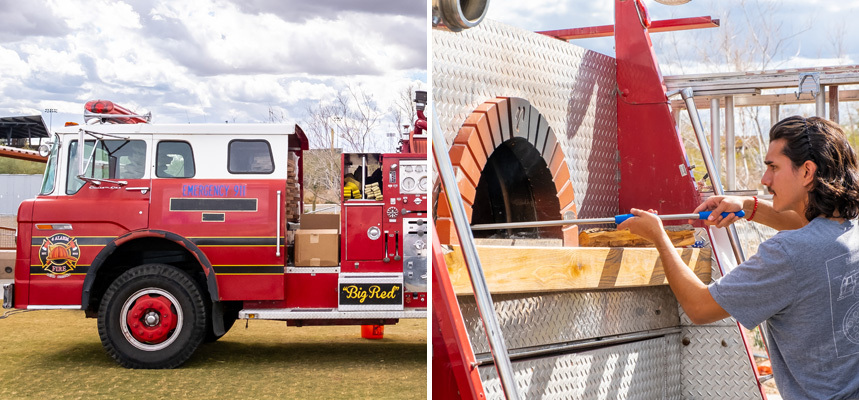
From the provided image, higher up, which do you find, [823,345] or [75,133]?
[75,133]

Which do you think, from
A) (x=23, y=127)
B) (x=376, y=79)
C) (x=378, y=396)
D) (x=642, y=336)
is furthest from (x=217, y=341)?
(x=642, y=336)

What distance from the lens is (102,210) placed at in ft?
14.4

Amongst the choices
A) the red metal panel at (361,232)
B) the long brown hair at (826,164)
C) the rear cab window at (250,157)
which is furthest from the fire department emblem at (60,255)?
the long brown hair at (826,164)

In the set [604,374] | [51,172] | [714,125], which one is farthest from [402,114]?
[604,374]

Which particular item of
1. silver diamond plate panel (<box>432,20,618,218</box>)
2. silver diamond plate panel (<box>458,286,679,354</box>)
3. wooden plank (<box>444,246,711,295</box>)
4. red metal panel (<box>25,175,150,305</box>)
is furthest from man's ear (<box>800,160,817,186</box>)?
red metal panel (<box>25,175,150,305</box>)

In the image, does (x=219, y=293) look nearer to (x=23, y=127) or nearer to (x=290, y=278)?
(x=290, y=278)

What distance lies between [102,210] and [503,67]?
2993 millimetres

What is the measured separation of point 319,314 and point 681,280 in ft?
10.9

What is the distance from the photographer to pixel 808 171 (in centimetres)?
145

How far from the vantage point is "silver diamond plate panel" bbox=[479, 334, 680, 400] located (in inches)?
73.9

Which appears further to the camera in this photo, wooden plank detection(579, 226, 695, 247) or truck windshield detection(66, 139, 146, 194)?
truck windshield detection(66, 139, 146, 194)

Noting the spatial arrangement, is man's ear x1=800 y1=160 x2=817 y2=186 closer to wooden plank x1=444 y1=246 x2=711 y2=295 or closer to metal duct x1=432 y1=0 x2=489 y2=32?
wooden plank x1=444 y1=246 x2=711 y2=295

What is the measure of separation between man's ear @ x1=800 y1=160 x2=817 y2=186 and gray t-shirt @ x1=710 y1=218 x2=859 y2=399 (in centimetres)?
9

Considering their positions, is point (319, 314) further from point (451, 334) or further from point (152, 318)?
point (451, 334)
